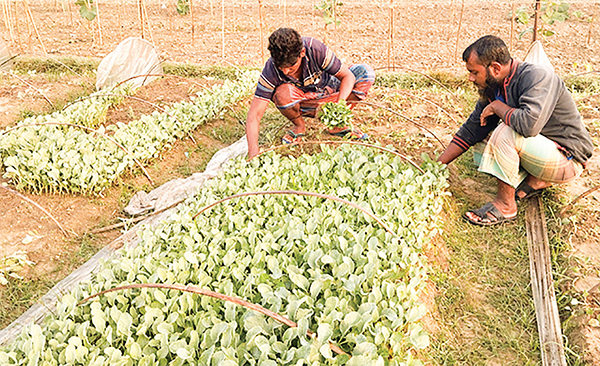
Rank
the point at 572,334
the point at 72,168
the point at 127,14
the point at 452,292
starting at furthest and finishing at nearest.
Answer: the point at 127,14
the point at 72,168
the point at 452,292
the point at 572,334

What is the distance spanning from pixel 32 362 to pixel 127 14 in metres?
12.6

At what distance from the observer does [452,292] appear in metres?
2.73

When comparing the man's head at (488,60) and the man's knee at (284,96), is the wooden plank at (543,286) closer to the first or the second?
the man's head at (488,60)

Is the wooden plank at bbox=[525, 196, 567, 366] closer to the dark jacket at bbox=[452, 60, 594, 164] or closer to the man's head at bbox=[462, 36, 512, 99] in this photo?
the dark jacket at bbox=[452, 60, 594, 164]

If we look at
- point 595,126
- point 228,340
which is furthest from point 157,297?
point 595,126

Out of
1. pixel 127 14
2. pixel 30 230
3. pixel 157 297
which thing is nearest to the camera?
pixel 157 297

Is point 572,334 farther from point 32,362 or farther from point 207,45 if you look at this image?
point 207,45

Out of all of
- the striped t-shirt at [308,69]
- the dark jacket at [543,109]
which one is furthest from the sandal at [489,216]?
the striped t-shirt at [308,69]

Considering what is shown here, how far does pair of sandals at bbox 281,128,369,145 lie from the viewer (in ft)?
12.8

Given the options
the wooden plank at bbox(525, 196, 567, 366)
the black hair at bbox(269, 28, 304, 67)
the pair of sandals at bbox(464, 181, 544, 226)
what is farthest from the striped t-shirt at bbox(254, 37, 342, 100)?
the wooden plank at bbox(525, 196, 567, 366)

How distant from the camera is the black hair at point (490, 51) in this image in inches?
111

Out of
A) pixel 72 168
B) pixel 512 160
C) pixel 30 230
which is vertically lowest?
pixel 30 230

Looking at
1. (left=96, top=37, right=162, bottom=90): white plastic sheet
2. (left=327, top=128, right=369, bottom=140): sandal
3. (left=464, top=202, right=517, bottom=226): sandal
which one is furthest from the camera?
(left=96, top=37, right=162, bottom=90): white plastic sheet

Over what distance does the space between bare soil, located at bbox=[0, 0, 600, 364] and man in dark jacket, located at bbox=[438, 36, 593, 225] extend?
1.43 ft
